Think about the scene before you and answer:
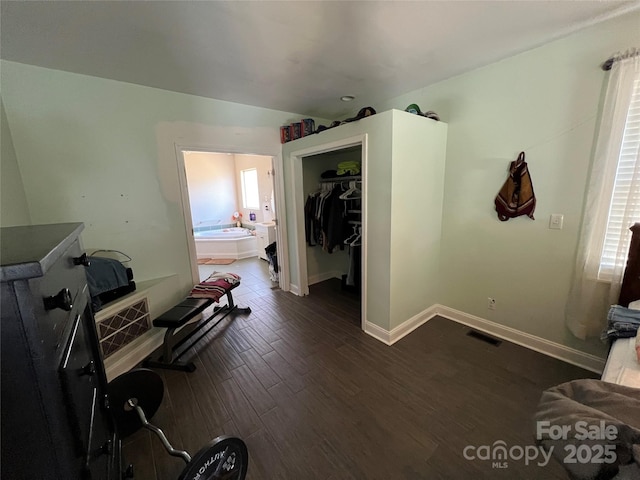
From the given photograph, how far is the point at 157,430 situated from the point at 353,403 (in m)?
1.19

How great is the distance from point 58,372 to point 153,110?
8.58 ft

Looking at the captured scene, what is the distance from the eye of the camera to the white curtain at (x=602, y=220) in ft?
5.37

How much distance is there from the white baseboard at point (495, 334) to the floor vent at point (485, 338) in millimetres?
81

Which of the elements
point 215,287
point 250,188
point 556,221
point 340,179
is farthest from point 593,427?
point 250,188

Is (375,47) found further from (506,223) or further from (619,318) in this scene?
(619,318)

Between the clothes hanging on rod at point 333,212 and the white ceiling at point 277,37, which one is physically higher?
the white ceiling at point 277,37

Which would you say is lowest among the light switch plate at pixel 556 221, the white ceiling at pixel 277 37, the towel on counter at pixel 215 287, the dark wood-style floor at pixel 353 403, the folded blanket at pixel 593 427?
the dark wood-style floor at pixel 353 403

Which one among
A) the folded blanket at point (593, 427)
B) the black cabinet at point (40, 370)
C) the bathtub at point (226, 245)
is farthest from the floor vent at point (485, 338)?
the bathtub at point (226, 245)

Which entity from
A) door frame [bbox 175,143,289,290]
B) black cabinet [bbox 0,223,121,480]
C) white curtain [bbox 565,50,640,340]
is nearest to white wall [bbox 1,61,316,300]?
door frame [bbox 175,143,289,290]

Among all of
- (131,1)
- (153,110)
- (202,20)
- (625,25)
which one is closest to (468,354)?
(625,25)

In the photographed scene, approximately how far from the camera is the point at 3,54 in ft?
5.77

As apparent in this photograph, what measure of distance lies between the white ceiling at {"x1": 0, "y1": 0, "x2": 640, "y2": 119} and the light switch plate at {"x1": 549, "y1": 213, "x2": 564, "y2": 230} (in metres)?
1.30

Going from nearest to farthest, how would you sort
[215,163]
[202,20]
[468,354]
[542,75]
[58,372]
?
[58,372]
[202,20]
[542,75]
[468,354]
[215,163]

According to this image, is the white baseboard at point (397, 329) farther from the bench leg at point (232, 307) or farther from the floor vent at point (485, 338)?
the bench leg at point (232, 307)
